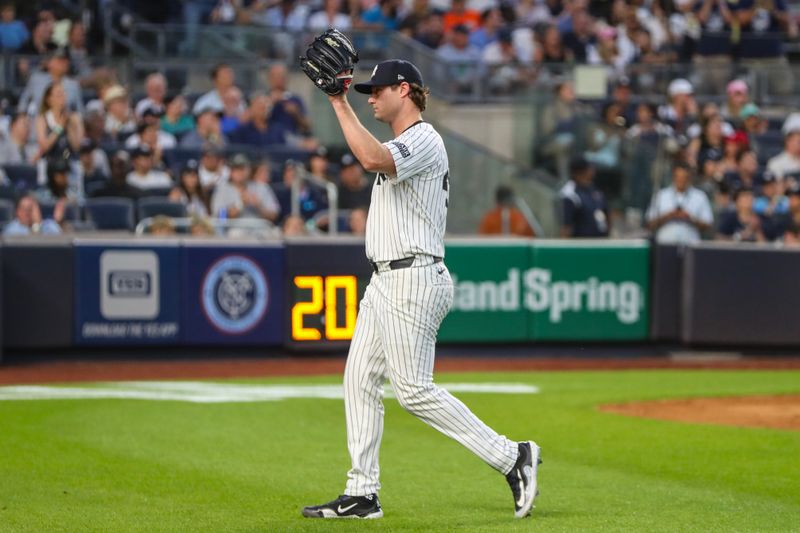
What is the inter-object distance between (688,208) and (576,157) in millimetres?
1454

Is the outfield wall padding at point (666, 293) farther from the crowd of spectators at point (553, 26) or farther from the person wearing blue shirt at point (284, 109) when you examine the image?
the person wearing blue shirt at point (284, 109)

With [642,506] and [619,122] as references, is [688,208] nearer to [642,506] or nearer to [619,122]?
[619,122]

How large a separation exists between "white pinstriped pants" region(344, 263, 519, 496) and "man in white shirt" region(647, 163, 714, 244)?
10240mm

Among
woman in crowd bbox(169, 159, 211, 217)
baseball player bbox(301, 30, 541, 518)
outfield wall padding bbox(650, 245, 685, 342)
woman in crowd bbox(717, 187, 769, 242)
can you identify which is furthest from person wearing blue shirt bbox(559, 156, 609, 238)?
baseball player bbox(301, 30, 541, 518)

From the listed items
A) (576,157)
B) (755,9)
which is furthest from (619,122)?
(755,9)

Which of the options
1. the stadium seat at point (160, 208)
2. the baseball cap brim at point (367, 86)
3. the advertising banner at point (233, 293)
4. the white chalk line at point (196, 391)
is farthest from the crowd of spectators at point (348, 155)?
the baseball cap brim at point (367, 86)

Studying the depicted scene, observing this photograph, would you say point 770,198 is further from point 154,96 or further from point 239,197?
point 154,96

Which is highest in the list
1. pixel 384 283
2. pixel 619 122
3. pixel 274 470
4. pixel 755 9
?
pixel 755 9

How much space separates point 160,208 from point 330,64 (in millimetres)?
9689

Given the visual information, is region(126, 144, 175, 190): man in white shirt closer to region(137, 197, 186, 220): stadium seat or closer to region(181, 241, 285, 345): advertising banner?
region(137, 197, 186, 220): stadium seat

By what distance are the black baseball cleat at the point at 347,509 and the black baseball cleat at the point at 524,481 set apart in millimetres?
629

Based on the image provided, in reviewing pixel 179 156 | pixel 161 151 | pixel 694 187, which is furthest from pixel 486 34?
pixel 161 151

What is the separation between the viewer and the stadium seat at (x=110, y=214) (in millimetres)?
15273

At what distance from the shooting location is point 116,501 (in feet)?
22.1
